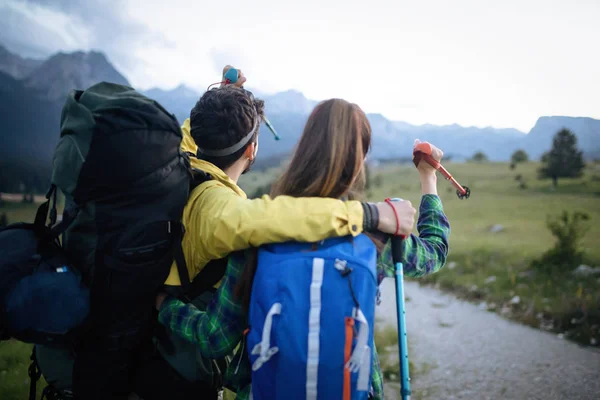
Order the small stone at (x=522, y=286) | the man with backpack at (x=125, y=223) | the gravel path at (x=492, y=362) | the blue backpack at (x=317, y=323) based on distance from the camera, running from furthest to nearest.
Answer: the small stone at (x=522, y=286)
the gravel path at (x=492, y=362)
the man with backpack at (x=125, y=223)
the blue backpack at (x=317, y=323)

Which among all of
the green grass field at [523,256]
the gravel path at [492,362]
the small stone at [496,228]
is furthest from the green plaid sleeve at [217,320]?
the small stone at [496,228]

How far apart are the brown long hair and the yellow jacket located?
191mm

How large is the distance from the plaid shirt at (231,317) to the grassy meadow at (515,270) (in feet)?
3.30

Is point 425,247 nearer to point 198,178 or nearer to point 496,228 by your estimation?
point 198,178

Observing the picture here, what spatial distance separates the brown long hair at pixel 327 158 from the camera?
1.97 meters

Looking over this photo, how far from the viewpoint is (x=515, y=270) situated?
42.3ft


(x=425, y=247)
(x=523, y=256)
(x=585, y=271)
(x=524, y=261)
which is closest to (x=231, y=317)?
(x=425, y=247)

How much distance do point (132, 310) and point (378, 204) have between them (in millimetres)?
1497

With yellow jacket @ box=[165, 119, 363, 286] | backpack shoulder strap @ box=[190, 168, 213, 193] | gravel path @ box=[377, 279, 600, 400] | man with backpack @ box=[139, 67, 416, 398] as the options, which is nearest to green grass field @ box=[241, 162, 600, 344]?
gravel path @ box=[377, 279, 600, 400]

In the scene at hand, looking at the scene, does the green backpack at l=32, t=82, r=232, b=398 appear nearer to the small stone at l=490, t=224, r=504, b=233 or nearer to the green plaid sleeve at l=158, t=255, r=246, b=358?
the green plaid sleeve at l=158, t=255, r=246, b=358

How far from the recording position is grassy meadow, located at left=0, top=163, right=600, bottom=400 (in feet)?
27.1

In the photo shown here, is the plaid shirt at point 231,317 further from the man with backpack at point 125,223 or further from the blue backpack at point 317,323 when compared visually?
the blue backpack at point 317,323

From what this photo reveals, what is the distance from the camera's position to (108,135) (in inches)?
71.1

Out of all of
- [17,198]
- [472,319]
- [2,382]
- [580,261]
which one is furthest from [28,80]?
[580,261]
